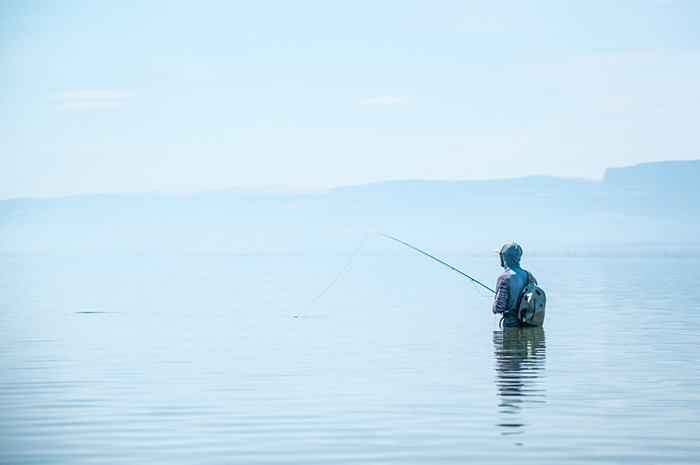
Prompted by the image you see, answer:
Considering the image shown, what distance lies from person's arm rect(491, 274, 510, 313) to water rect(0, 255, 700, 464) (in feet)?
2.27

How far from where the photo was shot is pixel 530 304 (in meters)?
18.9

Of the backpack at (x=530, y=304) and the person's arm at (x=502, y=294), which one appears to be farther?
the backpack at (x=530, y=304)

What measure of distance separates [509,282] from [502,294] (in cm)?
30

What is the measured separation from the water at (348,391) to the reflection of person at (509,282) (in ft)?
2.28

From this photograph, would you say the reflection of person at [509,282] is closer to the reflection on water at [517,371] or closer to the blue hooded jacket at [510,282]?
the blue hooded jacket at [510,282]

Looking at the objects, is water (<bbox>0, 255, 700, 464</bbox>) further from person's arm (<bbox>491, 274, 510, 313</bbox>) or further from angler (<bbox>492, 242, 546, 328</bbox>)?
person's arm (<bbox>491, 274, 510, 313</bbox>)

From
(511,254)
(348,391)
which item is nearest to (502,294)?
(511,254)

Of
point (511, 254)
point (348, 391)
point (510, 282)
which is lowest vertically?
point (348, 391)

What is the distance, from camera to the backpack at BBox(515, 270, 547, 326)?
18.9 metres

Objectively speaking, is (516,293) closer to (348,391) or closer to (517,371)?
(517,371)

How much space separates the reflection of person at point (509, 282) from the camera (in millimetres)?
18719

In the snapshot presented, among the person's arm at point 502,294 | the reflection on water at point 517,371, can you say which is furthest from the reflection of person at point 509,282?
the reflection on water at point 517,371

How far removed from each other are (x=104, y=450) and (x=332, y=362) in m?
7.47

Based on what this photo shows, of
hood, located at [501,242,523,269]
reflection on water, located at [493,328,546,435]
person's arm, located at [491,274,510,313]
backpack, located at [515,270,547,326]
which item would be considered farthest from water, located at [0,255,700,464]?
hood, located at [501,242,523,269]
